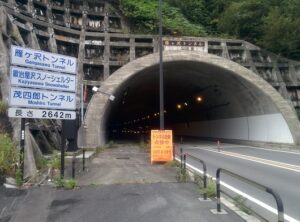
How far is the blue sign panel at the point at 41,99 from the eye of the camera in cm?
1265

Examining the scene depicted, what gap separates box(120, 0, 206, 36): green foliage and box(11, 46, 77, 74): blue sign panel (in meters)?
24.3

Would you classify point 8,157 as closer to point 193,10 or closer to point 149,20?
point 149,20

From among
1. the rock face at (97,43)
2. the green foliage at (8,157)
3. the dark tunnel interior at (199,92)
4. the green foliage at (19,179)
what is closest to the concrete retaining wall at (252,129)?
the dark tunnel interior at (199,92)

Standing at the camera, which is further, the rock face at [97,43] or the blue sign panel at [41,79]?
the rock face at [97,43]

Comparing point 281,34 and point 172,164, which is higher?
point 281,34

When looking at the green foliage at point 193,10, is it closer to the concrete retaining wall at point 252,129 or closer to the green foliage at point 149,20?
the green foliage at point 149,20

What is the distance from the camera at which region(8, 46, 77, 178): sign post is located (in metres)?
12.7

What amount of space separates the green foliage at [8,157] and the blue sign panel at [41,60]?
9.82ft

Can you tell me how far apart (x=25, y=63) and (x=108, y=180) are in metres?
4.90

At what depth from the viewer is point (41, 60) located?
1341 cm

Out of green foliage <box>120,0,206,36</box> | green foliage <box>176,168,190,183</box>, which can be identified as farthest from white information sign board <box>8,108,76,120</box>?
green foliage <box>120,0,206,36</box>

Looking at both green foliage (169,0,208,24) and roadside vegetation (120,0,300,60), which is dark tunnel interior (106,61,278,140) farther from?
green foliage (169,0,208,24)

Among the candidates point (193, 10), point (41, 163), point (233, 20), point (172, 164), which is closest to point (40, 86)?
point (41, 163)

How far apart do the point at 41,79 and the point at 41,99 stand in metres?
0.71
